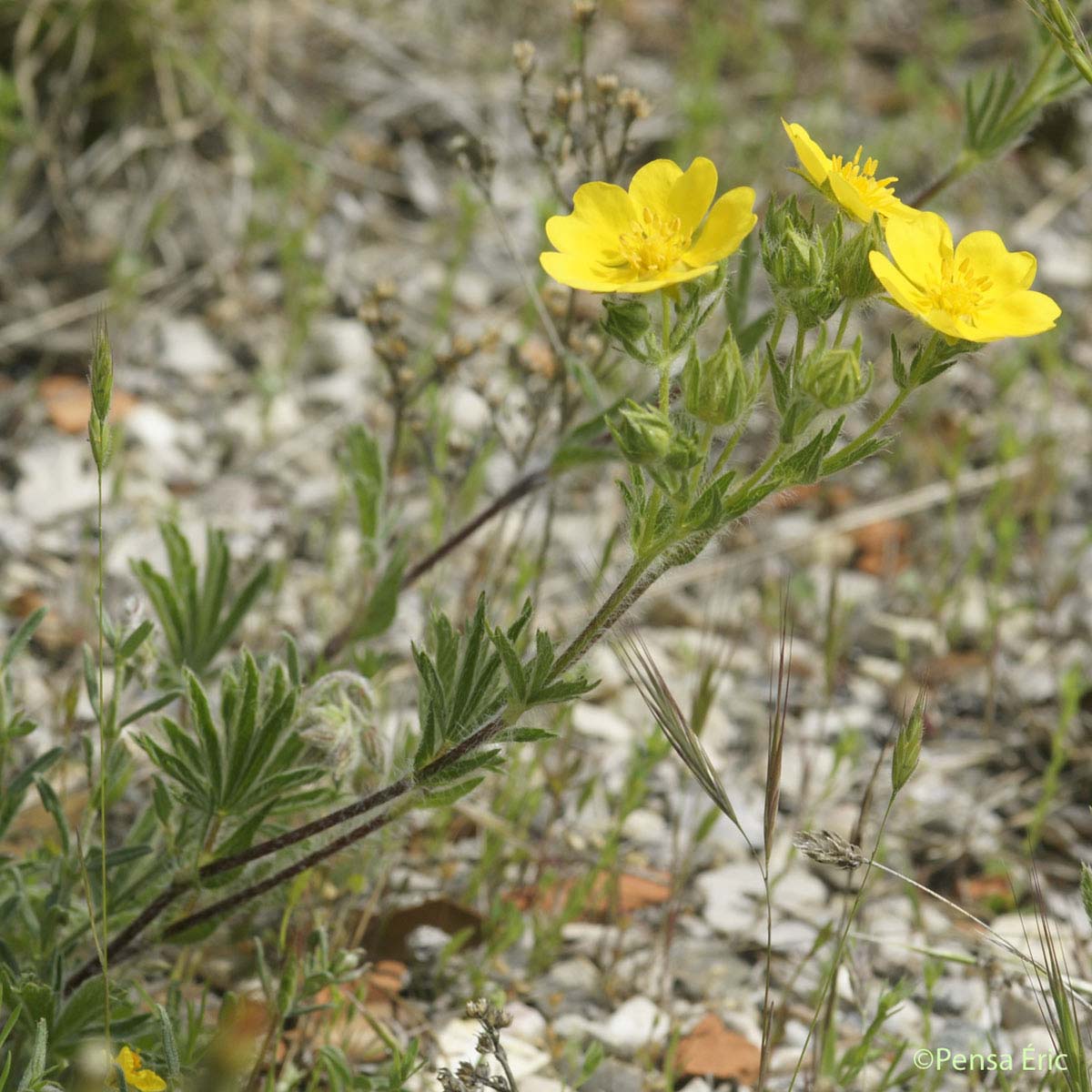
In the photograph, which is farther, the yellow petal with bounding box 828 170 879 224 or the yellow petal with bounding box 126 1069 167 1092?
the yellow petal with bounding box 126 1069 167 1092

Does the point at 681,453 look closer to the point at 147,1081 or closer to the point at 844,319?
the point at 844,319

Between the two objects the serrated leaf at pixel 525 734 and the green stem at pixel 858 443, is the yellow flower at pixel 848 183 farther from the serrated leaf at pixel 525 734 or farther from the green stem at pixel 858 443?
the serrated leaf at pixel 525 734

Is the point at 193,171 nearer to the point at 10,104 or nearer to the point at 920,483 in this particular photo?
the point at 10,104

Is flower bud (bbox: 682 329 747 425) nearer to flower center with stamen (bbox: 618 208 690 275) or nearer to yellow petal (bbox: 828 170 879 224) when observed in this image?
flower center with stamen (bbox: 618 208 690 275)

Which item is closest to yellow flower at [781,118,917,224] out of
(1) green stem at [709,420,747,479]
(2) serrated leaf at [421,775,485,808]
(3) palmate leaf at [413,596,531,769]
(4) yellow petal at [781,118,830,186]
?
(4) yellow petal at [781,118,830,186]

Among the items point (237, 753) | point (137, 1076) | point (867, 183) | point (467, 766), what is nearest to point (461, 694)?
point (467, 766)

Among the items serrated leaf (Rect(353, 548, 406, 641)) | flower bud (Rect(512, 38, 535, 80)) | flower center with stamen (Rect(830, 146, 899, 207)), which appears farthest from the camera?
flower bud (Rect(512, 38, 535, 80))

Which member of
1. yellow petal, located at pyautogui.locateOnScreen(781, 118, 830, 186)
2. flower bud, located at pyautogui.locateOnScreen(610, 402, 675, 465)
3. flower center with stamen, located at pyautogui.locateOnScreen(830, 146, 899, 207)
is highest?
yellow petal, located at pyautogui.locateOnScreen(781, 118, 830, 186)
